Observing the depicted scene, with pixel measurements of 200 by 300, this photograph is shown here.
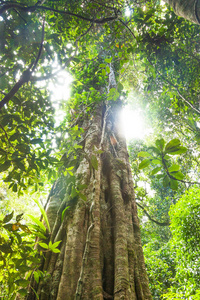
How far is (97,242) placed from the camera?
5.35ft

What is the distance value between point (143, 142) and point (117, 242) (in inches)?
278

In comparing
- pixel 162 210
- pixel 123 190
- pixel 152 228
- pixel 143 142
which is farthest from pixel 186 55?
pixel 152 228

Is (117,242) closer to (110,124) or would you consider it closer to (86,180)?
(86,180)

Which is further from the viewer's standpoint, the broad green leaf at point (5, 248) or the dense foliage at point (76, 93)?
the dense foliage at point (76, 93)

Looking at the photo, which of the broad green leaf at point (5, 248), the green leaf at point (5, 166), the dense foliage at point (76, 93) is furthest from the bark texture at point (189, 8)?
the broad green leaf at point (5, 248)

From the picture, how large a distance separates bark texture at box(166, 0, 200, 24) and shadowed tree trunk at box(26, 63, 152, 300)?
3.45ft

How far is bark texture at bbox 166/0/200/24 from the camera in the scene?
112cm

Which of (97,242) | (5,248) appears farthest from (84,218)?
(5,248)

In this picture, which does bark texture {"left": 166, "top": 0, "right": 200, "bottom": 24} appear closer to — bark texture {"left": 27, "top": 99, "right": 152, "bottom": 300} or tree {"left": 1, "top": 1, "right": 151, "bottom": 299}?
tree {"left": 1, "top": 1, "right": 151, "bottom": 299}

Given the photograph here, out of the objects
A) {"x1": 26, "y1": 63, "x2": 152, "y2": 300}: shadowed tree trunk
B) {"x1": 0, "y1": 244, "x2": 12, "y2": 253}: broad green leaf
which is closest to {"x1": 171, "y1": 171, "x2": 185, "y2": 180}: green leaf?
{"x1": 26, "y1": 63, "x2": 152, "y2": 300}: shadowed tree trunk

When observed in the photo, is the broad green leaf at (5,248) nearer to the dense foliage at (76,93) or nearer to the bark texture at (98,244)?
the dense foliage at (76,93)

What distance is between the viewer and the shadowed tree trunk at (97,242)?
139cm

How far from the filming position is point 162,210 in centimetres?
874

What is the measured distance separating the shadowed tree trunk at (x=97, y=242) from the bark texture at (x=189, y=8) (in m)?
1.05
